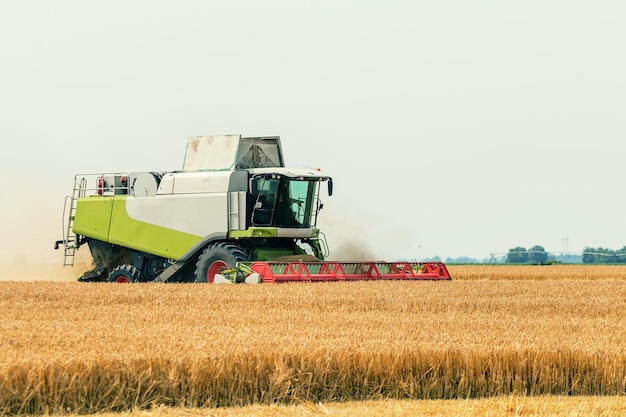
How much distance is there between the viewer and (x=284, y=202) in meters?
22.4

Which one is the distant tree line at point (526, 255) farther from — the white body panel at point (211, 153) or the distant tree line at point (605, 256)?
the white body panel at point (211, 153)

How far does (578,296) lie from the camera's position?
717 inches

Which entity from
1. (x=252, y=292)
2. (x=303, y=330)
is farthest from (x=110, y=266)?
(x=303, y=330)

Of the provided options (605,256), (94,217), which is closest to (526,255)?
(605,256)

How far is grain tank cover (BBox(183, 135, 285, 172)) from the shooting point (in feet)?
73.8

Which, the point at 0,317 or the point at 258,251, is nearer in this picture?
the point at 0,317

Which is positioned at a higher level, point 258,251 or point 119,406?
point 258,251

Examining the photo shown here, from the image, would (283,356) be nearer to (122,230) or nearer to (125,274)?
(125,274)

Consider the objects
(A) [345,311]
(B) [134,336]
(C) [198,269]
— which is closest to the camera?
(B) [134,336]

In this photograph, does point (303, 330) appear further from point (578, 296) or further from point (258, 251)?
point (258, 251)

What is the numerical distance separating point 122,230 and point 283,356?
14.8 metres

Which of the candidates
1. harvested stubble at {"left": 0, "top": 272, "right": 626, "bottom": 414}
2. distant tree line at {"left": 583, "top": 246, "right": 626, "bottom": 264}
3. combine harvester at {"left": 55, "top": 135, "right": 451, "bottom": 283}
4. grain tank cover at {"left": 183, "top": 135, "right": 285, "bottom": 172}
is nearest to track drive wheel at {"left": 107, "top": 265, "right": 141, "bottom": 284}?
combine harvester at {"left": 55, "top": 135, "right": 451, "bottom": 283}

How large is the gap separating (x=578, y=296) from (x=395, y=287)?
3.27 m

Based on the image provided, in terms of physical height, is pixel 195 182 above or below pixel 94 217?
above
